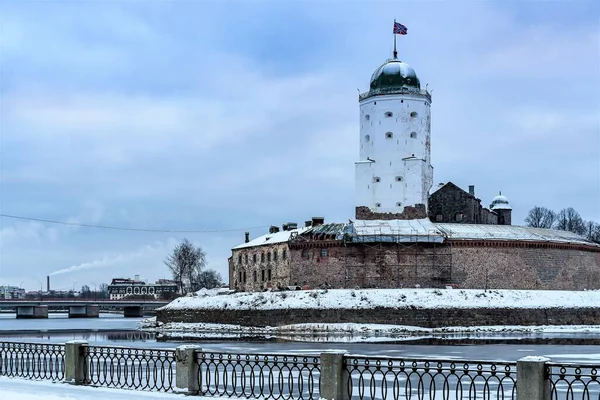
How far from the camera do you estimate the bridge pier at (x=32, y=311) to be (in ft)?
407

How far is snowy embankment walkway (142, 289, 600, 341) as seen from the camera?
195ft

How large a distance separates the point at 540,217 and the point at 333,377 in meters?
99.7

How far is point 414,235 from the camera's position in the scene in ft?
221

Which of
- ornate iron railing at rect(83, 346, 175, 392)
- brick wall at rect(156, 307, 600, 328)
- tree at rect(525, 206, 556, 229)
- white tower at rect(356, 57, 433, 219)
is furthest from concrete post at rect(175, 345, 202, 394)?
tree at rect(525, 206, 556, 229)

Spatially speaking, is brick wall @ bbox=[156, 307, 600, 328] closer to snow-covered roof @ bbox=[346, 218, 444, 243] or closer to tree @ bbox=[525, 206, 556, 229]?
snow-covered roof @ bbox=[346, 218, 444, 243]

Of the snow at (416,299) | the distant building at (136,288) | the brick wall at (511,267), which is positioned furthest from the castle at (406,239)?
the distant building at (136,288)

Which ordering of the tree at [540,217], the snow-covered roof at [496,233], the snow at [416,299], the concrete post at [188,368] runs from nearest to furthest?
the concrete post at [188,368], the snow at [416,299], the snow-covered roof at [496,233], the tree at [540,217]

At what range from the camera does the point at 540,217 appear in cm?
11075

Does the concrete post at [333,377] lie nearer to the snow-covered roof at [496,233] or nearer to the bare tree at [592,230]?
the snow-covered roof at [496,233]

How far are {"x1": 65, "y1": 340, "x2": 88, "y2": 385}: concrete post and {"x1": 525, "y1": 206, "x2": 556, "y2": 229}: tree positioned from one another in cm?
9698

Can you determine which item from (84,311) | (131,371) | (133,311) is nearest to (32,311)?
(84,311)

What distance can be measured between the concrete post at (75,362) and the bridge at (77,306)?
96.8 meters

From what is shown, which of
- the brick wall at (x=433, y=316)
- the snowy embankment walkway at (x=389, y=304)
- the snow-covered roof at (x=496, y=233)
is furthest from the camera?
the snow-covered roof at (x=496, y=233)

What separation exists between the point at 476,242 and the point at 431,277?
4.49m
